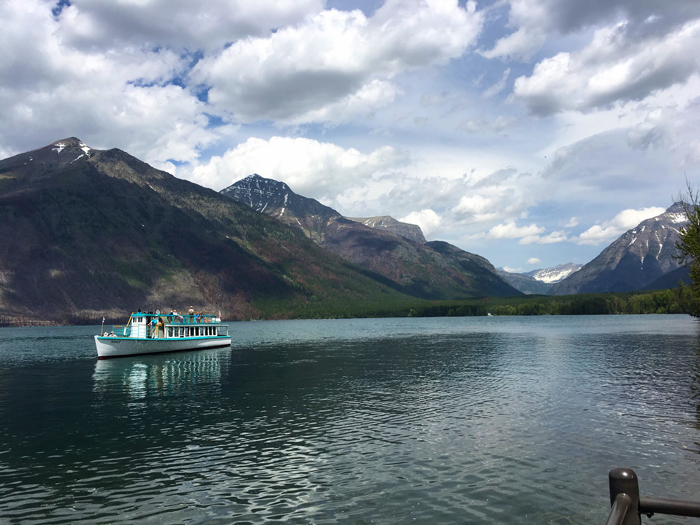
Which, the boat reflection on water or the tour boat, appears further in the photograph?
the tour boat

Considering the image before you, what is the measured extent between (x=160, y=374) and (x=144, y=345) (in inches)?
1473

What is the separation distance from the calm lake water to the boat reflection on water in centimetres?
88

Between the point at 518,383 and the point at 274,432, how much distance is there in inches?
1424

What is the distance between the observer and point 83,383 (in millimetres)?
71250

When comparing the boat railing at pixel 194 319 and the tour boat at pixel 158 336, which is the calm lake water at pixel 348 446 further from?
the boat railing at pixel 194 319

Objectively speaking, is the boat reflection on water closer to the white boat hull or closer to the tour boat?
the white boat hull

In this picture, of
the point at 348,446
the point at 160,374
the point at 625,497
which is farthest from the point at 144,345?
the point at 625,497

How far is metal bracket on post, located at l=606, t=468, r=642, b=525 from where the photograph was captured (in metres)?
7.59

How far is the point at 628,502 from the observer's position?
7.68 metres

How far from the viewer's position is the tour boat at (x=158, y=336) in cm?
10806

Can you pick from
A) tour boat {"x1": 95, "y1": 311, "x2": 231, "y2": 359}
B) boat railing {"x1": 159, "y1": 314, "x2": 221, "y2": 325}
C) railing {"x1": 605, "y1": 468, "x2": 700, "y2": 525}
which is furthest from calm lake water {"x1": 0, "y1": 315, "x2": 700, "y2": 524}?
boat railing {"x1": 159, "y1": 314, "x2": 221, "y2": 325}

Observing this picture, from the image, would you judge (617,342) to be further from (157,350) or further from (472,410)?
(157,350)

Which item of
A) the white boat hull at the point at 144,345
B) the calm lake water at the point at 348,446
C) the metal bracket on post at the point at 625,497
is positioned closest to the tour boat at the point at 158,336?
the white boat hull at the point at 144,345

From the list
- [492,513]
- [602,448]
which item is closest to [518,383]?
[602,448]
